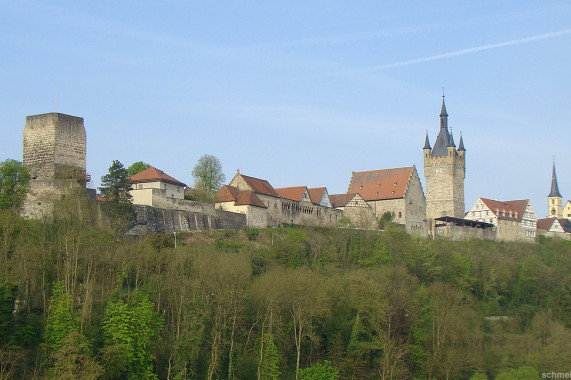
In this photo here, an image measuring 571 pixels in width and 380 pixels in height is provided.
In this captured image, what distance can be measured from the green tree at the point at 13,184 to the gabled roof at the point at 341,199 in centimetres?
3276

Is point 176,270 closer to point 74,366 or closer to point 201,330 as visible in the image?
point 201,330

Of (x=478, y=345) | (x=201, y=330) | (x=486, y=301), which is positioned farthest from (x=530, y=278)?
(x=201, y=330)

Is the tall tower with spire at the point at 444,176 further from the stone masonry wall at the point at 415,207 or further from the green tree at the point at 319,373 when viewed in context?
the green tree at the point at 319,373

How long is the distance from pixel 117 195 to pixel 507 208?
47477 millimetres

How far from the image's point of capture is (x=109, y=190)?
1877 inches

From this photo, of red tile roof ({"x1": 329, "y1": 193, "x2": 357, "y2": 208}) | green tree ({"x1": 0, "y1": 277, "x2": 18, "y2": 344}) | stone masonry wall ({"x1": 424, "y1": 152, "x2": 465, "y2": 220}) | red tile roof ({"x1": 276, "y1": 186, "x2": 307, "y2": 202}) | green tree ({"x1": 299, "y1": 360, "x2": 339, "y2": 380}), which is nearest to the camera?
green tree ({"x1": 0, "y1": 277, "x2": 18, "y2": 344})

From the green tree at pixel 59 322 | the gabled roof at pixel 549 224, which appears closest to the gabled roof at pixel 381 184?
the gabled roof at pixel 549 224

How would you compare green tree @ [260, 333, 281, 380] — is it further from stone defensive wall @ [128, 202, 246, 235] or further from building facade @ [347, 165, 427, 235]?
building facade @ [347, 165, 427, 235]

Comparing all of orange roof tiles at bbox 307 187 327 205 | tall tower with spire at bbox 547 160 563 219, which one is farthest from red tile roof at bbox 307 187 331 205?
tall tower with spire at bbox 547 160 563 219

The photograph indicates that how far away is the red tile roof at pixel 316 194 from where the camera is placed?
6919cm

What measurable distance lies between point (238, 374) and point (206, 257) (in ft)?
24.6

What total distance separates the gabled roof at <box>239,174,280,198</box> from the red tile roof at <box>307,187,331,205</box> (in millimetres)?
5584

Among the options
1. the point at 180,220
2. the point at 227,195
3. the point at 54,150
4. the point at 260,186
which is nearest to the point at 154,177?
the point at 180,220

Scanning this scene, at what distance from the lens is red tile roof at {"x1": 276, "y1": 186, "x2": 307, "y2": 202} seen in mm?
65750
